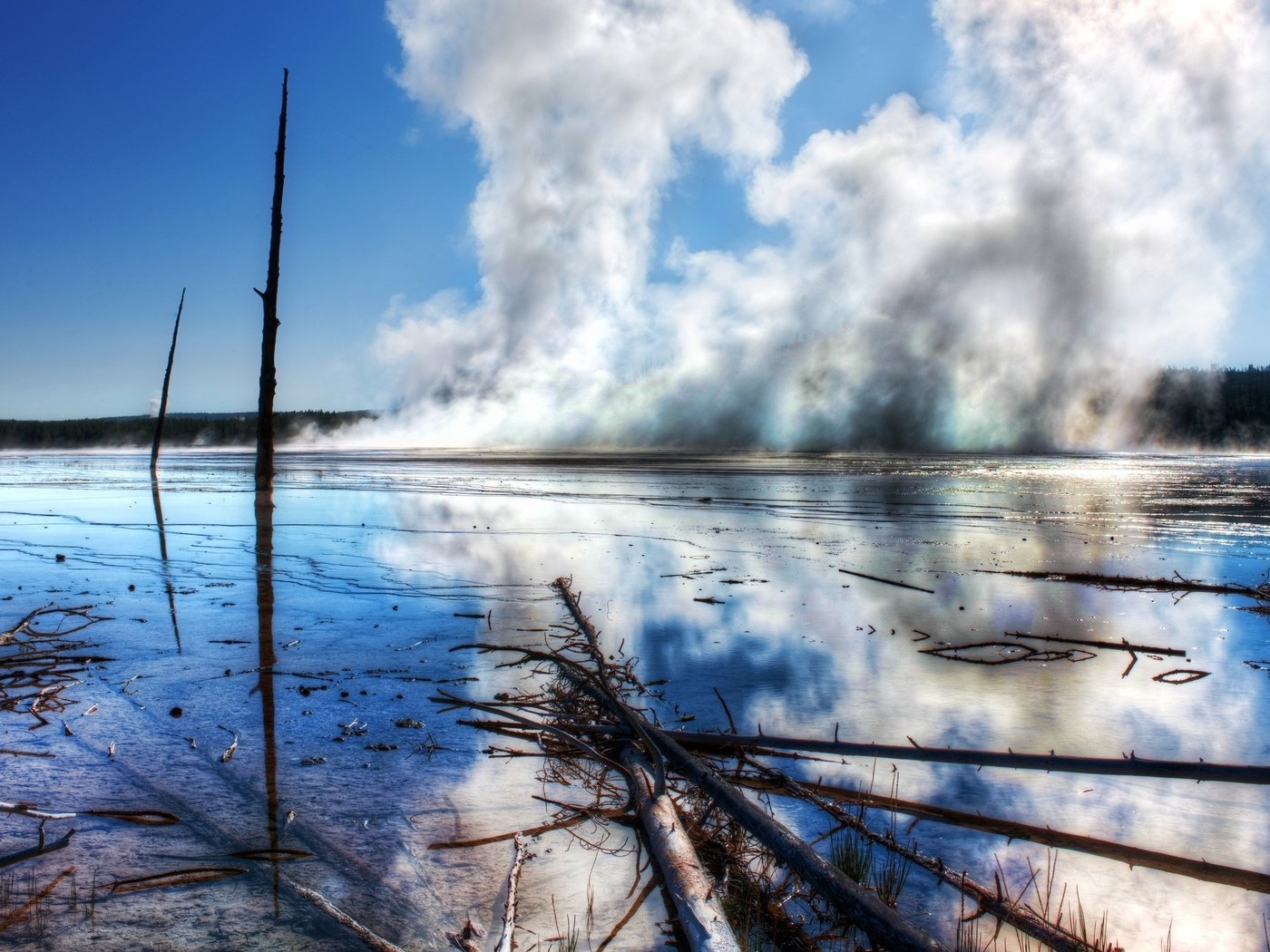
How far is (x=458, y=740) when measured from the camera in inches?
143

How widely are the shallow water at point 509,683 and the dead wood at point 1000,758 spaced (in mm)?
94

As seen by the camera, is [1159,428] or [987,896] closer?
[987,896]

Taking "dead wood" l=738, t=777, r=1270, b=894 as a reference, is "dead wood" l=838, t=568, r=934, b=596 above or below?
above

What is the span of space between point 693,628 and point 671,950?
383 cm

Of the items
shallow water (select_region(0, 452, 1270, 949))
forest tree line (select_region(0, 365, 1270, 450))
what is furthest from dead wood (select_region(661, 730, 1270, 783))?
forest tree line (select_region(0, 365, 1270, 450))

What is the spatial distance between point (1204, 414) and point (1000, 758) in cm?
13958

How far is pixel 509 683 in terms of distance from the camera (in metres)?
4.54

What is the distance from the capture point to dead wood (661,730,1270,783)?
3404mm

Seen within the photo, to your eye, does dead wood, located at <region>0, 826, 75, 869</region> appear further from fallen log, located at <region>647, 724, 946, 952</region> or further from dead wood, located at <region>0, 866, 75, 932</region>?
fallen log, located at <region>647, 724, 946, 952</region>

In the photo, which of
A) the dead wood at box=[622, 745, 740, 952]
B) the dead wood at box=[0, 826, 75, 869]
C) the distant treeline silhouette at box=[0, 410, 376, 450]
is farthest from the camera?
the distant treeline silhouette at box=[0, 410, 376, 450]

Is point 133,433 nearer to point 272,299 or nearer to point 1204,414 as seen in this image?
point 272,299

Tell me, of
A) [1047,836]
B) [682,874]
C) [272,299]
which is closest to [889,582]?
[1047,836]

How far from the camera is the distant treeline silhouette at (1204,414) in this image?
10438cm

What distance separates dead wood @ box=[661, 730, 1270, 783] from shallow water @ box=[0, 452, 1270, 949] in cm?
9
